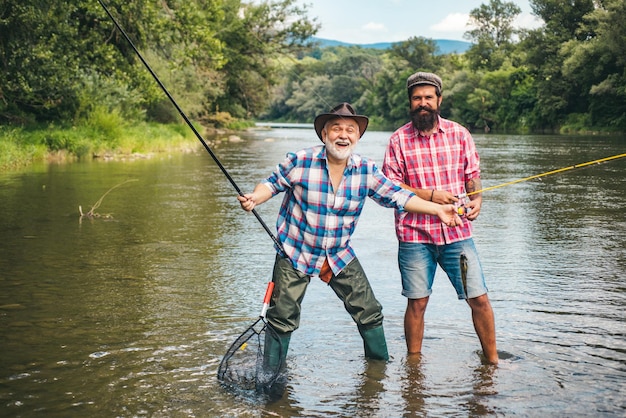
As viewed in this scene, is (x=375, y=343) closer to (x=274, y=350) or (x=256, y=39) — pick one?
(x=274, y=350)

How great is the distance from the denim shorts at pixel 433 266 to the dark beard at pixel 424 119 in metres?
0.76

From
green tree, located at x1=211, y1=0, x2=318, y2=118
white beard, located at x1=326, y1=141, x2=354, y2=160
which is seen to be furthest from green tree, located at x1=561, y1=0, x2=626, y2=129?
white beard, located at x1=326, y1=141, x2=354, y2=160

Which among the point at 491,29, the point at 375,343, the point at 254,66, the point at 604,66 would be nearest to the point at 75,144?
the point at 375,343

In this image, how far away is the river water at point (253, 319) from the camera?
15.3ft

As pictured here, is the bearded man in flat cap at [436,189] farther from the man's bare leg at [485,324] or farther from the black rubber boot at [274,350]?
the black rubber boot at [274,350]

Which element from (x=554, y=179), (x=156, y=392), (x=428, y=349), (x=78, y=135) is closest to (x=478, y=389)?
(x=428, y=349)

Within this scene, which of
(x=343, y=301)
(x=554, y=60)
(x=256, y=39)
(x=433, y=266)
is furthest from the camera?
(x=554, y=60)

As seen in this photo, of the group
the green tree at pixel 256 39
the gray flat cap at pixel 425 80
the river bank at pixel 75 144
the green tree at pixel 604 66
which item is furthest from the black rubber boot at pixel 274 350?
the green tree at pixel 604 66

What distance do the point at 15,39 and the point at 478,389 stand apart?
1973 centimetres

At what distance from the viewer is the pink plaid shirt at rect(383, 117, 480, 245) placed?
5.16 m

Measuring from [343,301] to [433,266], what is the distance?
708mm

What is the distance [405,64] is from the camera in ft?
385

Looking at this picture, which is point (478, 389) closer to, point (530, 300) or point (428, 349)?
point (428, 349)

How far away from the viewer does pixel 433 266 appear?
17.5 ft
